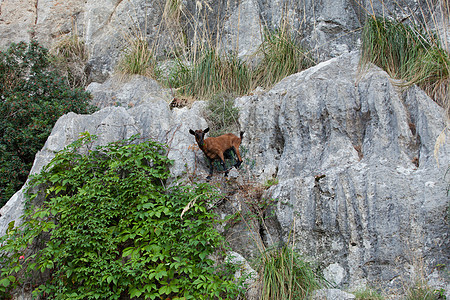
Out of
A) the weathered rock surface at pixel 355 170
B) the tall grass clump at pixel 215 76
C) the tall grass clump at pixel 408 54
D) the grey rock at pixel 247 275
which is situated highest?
the tall grass clump at pixel 408 54

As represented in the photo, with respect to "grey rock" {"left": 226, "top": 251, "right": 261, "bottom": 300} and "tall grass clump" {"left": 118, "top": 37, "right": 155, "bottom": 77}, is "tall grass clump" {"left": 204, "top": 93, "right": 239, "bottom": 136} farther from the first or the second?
"tall grass clump" {"left": 118, "top": 37, "right": 155, "bottom": 77}

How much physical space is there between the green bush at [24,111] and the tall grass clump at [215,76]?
1.88m

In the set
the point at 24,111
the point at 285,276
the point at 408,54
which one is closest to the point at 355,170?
the point at 285,276

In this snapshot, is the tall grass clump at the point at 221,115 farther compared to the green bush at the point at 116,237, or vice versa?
the tall grass clump at the point at 221,115

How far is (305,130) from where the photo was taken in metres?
5.63

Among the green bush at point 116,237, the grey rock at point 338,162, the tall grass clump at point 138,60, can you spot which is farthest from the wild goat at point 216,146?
the tall grass clump at point 138,60

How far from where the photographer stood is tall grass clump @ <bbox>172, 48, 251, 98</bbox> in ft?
23.9

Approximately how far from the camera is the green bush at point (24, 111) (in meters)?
6.49

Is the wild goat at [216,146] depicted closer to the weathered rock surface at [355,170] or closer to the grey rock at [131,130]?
the grey rock at [131,130]

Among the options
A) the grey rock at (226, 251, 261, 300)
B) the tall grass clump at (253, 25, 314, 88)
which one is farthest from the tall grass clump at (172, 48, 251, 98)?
the grey rock at (226, 251, 261, 300)

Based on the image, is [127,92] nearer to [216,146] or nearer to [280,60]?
[280,60]

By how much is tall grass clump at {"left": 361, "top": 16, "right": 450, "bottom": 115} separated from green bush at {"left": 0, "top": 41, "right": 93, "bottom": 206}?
484cm

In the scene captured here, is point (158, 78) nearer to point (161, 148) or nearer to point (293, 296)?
point (161, 148)

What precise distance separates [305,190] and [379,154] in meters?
0.96
